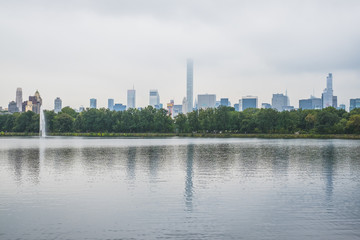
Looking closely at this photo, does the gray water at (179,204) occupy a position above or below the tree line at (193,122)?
below

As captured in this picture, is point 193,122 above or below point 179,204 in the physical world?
above

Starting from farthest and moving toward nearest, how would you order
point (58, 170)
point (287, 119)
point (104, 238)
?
point (287, 119), point (58, 170), point (104, 238)

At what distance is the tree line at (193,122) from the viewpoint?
100188mm

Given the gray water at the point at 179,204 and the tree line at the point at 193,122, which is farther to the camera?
the tree line at the point at 193,122

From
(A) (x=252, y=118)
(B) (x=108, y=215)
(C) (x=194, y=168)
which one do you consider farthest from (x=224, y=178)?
(A) (x=252, y=118)

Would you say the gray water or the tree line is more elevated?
the tree line

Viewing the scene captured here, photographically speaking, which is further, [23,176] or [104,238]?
[23,176]

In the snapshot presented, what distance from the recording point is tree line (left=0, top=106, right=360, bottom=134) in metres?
100

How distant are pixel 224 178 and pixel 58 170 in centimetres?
1199

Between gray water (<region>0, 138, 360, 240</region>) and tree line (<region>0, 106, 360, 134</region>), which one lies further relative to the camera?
tree line (<region>0, 106, 360, 134</region>)

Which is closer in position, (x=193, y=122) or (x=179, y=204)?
(x=179, y=204)

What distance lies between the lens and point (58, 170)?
1011 inches

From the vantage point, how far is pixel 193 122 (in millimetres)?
110188

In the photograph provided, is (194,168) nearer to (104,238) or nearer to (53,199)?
(53,199)
